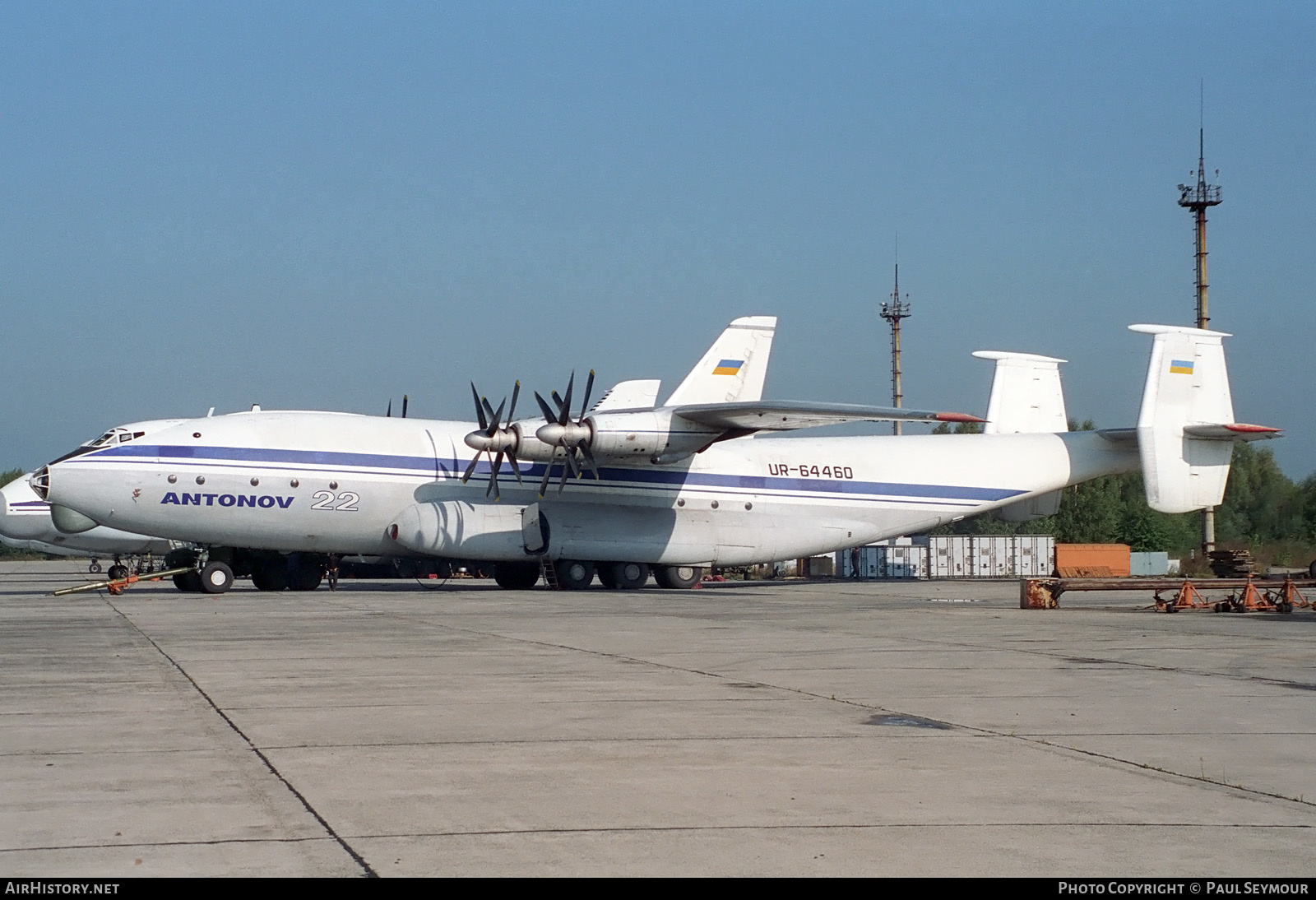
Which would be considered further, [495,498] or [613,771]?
[495,498]

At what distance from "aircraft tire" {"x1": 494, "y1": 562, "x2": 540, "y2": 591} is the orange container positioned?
28.3 metres

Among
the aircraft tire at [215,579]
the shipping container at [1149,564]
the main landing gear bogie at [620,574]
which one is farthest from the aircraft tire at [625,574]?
the shipping container at [1149,564]

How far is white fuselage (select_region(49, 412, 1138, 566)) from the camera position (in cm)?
3173

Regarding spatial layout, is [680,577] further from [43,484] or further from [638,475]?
[43,484]

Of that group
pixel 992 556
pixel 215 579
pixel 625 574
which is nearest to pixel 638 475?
pixel 625 574

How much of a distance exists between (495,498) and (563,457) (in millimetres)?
2094

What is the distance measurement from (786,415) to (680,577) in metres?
7.20

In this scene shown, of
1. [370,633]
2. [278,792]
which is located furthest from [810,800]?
[370,633]

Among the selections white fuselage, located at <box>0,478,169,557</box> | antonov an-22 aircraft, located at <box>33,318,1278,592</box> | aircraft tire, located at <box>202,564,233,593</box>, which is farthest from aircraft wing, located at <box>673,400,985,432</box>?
white fuselage, located at <box>0,478,169,557</box>

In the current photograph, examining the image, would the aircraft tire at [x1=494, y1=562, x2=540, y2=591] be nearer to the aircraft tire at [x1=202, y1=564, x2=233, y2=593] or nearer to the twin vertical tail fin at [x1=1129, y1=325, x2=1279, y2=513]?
the aircraft tire at [x1=202, y1=564, x2=233, y2=593]

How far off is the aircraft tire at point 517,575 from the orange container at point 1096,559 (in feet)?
92.8

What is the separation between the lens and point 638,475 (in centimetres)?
3584

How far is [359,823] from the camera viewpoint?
21.5 feet

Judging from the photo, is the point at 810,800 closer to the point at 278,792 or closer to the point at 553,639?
the point at 278,792
